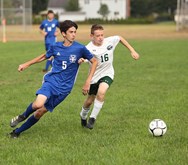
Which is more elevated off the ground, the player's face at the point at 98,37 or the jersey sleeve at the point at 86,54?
the player's face at the point at 98,37

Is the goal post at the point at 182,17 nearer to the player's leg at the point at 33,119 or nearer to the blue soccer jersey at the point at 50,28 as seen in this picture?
the blue soccer jersey at the point at 50,28

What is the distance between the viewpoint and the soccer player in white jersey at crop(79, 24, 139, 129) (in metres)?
6.60

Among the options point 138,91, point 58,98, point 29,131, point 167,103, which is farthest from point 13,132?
point 138,91

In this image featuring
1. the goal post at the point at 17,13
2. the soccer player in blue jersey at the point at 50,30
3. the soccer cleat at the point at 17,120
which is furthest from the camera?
the goal post at the point at 17,13

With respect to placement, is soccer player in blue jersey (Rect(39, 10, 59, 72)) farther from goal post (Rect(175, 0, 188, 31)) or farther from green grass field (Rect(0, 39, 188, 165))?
goal post (Rect(175, 0, 188, 31))

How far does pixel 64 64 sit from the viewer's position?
19.7 ft

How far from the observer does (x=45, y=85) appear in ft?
19.4

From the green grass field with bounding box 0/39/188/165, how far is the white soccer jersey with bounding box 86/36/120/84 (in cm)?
86

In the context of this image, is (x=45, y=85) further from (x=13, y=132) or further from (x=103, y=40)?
(x=103, y=40)

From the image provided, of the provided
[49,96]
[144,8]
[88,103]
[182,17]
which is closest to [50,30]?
[88,103]

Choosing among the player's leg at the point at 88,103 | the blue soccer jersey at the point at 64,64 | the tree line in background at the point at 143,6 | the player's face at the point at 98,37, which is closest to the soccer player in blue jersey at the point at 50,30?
the player's leg at the point at 88,103

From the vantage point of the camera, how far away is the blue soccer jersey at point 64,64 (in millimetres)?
5984

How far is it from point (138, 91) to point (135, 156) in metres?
5.19

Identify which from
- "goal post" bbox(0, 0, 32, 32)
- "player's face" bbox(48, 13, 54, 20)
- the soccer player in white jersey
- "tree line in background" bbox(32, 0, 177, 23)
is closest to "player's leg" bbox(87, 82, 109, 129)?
the soccer player in white jersey
